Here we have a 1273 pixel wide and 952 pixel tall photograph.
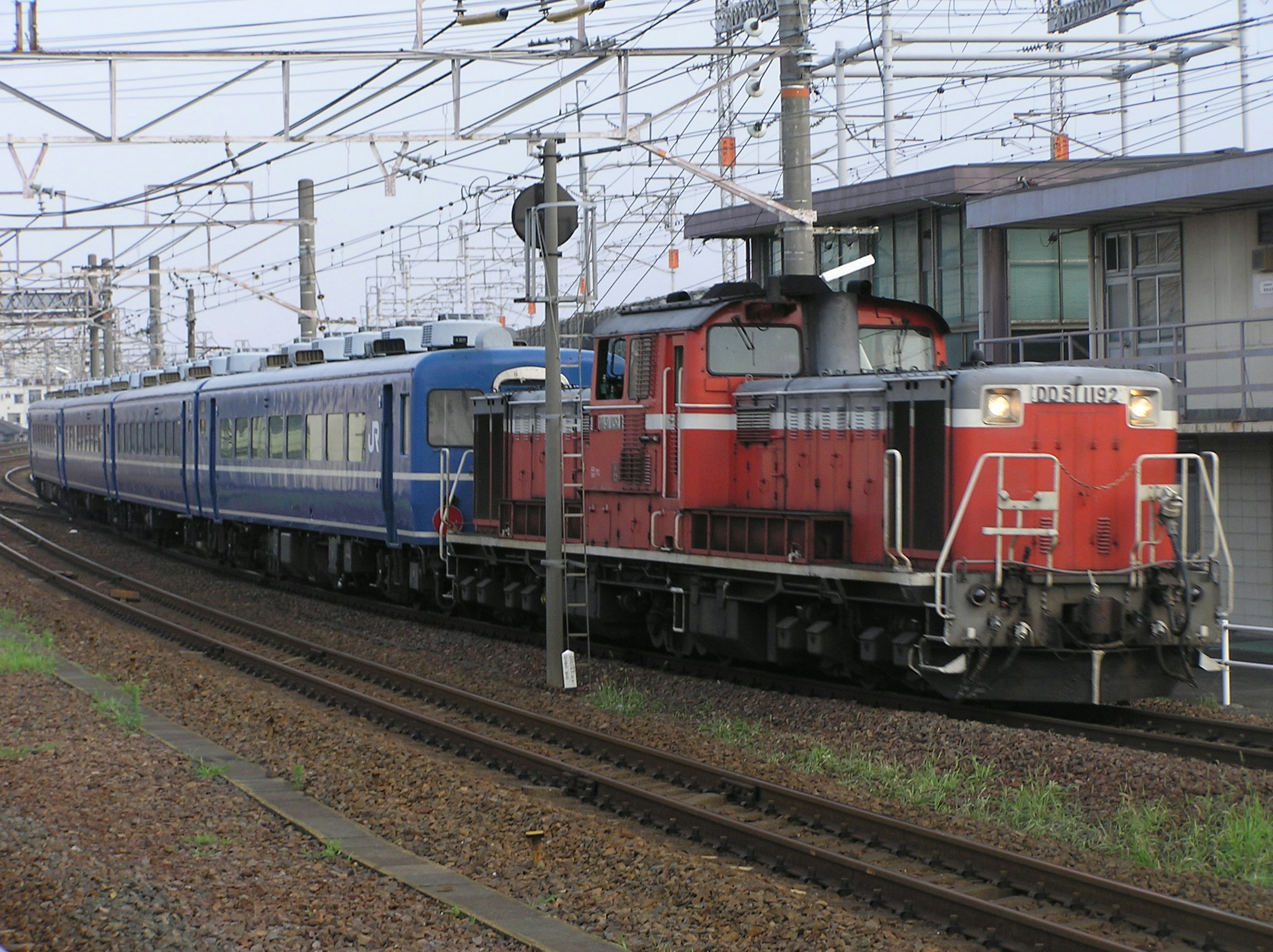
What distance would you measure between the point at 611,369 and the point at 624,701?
3431mm

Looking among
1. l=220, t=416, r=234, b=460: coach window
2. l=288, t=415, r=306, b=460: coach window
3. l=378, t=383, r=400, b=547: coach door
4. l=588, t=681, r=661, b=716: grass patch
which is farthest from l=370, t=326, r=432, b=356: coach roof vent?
l=588, t=681, r=661, b=716: grass patch

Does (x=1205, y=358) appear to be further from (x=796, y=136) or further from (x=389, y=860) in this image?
(x=389, y=860)

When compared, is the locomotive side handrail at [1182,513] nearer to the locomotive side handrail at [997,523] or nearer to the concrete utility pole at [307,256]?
the locomotive side handrail at [997,523]

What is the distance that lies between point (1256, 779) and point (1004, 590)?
2264 millimetres

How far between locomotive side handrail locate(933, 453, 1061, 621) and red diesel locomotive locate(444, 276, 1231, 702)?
0.03m

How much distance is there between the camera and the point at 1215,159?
16.8 meters

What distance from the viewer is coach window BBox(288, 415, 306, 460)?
2130 centimetres

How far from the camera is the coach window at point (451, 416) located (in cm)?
1794

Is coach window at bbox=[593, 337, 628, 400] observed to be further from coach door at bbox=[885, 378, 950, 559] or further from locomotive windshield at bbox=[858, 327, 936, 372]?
coach door at bbox=[885, 378, 950, 559]

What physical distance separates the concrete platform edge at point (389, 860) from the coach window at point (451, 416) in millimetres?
7195

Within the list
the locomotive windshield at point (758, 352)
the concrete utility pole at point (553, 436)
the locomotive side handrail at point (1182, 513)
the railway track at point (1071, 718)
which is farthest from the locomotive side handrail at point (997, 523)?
the concrete utility pole at point (553, 436)

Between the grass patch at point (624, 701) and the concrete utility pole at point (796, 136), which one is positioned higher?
the concrete utility pole at point (796, 136)

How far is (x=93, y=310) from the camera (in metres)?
46.6

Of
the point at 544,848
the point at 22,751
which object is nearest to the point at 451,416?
the point at 22,751
